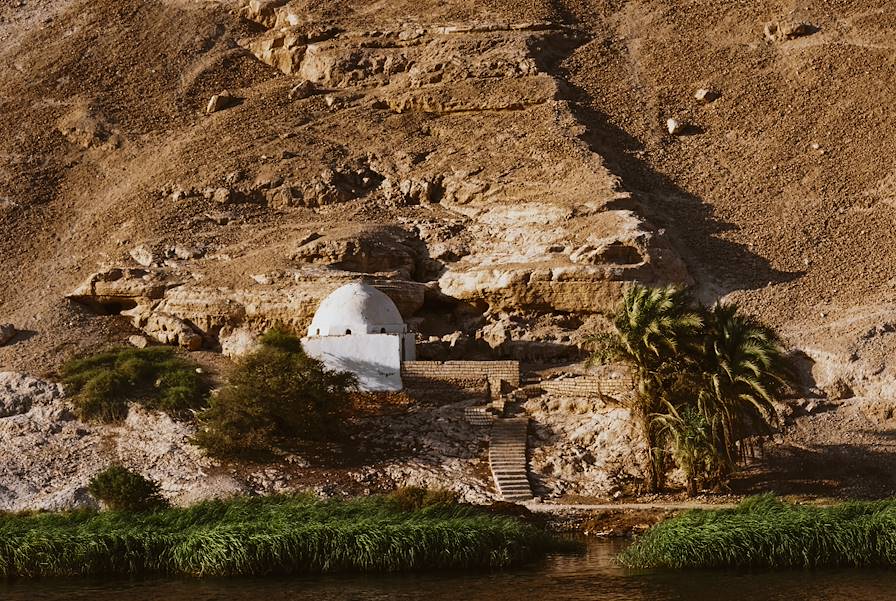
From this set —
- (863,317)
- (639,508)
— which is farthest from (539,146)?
(639,508)

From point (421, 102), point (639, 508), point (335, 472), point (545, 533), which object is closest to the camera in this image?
point (545, 533)

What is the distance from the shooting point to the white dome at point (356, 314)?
30.2 meters

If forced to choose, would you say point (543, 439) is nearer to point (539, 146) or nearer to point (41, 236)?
point (539, 146)

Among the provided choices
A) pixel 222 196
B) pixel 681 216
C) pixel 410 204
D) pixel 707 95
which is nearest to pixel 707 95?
pixel 707 95

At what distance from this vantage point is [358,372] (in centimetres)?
2973

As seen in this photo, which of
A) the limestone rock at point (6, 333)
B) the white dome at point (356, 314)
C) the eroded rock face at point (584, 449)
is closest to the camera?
the eroded rock face at point (584, 449)

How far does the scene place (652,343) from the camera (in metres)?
24.7

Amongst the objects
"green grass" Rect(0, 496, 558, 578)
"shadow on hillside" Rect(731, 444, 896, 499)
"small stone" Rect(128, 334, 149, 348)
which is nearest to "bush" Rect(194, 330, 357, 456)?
"small stone" Rect(128, 334, 149, 348)

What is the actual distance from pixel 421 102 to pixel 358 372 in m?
16.5

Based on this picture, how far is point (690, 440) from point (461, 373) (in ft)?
22.2

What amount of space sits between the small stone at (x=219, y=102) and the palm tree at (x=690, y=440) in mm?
25170

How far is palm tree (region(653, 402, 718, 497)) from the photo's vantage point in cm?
2445

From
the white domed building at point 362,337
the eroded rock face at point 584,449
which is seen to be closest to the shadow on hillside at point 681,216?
the eroded rock face at point 584,449

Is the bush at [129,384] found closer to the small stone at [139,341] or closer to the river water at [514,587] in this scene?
the small stone at [139,341]
